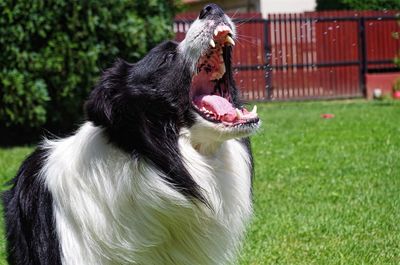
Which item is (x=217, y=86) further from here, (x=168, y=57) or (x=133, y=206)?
(x=133, y=206)

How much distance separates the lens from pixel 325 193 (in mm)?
6336

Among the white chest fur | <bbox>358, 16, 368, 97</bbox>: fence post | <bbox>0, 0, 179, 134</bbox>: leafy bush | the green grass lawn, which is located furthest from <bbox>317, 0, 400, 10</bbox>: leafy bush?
the white chest fur

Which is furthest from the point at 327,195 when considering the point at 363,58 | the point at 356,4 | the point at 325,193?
the point at 356,4

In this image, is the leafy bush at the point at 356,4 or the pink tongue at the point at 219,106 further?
the leafy bush at the point at 356,4

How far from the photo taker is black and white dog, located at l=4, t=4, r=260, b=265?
284 centimetres

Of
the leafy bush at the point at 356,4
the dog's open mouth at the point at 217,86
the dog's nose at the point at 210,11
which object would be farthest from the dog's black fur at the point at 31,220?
the leafy bush at the point at 356,4

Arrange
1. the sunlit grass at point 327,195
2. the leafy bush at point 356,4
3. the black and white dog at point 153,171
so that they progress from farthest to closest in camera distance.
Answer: the leafy bush at point 356,4
the sunlit grass at point 327,195
the black and white dog at point 153,171

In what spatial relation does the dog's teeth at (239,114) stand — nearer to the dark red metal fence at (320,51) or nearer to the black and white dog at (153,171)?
the black and white dog at (153,171)

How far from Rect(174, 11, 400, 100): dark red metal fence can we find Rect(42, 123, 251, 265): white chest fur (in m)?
13.3

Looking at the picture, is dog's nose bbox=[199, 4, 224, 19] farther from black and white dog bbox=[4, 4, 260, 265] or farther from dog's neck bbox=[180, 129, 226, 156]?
dog's neck bbox=[180, 129, 226, 156]

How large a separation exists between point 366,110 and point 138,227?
37.1 feet

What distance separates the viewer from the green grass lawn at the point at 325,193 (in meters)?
4.70

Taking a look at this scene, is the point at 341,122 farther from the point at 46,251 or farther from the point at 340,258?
the point at 46,251

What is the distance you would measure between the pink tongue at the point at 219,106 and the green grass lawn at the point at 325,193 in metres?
0.18
